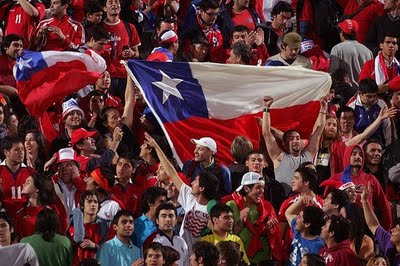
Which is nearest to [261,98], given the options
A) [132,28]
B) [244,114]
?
[244,114]

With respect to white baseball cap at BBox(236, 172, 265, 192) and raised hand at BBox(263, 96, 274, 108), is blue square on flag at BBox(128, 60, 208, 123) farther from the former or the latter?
white baseball cap at BBox(236, 172, 265, 192)

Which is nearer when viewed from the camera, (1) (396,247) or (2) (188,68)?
(1) (396,247)

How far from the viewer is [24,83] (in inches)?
744

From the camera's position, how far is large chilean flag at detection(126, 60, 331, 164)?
1877 centimetres

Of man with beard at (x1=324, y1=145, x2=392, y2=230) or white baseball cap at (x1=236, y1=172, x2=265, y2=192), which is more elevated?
white baseball cap at (x1=236, y1=172, x2=265, y2=192)

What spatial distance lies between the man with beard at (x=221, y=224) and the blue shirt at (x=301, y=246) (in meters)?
0.43

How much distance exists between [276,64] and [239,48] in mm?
464

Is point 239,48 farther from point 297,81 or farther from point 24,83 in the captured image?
point 24,83

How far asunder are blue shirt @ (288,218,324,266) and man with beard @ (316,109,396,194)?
2330 millimetres

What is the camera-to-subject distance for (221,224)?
16.2 meters

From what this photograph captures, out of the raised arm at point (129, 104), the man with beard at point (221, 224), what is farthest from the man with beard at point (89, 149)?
the man with beard at point (221, 224)

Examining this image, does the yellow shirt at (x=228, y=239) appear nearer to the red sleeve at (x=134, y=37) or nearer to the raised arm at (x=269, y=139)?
the raised arm at (x=269, y=139)

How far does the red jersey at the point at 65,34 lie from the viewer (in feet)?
65.6

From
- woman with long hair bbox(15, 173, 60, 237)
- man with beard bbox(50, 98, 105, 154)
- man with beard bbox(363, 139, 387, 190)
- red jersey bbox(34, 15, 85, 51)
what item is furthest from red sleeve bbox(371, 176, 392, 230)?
red jersey bbox(34, 15, 85, 51)
